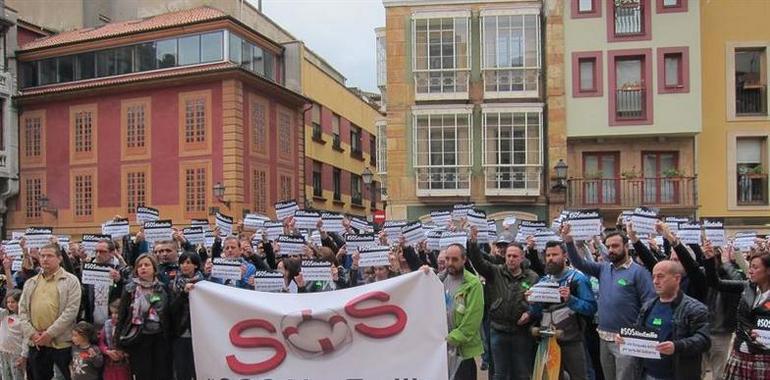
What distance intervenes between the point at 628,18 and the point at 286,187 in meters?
15.9

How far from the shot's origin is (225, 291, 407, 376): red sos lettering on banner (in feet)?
20.1

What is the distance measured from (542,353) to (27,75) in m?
29.7

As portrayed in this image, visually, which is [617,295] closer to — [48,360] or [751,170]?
[48,360]

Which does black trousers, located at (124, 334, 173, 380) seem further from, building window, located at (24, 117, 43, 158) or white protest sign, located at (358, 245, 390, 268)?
building window, located at (24, 117, 43, 158)

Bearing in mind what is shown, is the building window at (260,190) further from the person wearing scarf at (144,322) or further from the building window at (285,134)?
Result: the person wearing scarf at (144,322)

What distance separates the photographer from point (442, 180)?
2548cm

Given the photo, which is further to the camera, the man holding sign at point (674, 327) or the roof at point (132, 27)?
the roof at point (132, 27)

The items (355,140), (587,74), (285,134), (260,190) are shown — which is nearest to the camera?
(587,74)

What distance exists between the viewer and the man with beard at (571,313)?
21.7 ft

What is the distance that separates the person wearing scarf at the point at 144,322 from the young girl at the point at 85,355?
1.28 feet

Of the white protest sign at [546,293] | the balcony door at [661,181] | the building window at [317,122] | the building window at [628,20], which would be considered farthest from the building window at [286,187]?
the white protest sign at [546,293]

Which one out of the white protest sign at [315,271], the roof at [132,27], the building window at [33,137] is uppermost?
the roof at [132,27]

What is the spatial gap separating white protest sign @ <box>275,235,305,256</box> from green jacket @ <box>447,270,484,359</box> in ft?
9.26

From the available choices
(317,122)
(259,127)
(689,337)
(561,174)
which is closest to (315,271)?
(689,337)
